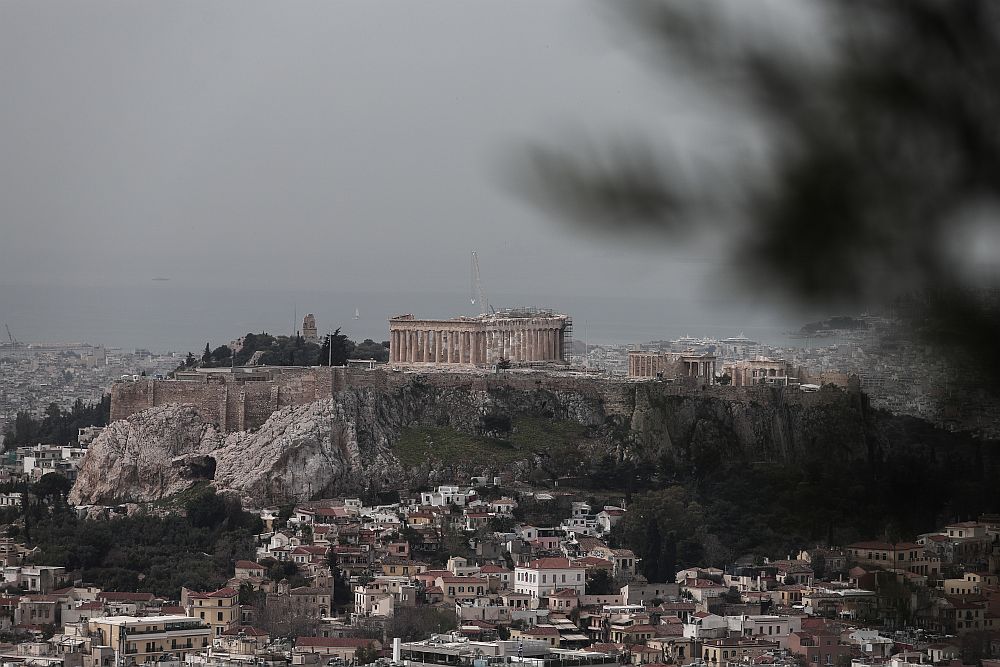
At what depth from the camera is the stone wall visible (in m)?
43.2

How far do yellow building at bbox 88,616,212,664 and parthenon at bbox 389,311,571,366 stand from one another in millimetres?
13683

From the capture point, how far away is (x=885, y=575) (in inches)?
1171

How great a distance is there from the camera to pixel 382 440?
1671 inches

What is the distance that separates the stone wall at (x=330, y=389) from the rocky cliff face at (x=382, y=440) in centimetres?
13

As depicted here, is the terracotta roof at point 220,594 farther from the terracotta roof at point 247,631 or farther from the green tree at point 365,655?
the green tree at point 365,655

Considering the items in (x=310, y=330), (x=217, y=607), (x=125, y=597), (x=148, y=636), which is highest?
(x=310, y=330)

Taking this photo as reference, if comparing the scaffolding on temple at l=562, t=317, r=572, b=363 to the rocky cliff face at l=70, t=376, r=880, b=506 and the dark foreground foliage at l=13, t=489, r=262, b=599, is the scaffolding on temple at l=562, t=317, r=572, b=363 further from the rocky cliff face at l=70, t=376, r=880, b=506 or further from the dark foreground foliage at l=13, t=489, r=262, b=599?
the dark foreground foliage at l=13, t=489, r=262, b=599

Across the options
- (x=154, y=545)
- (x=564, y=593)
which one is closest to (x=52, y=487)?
(x=154, y=545)

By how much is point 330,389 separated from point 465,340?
4.19 meters

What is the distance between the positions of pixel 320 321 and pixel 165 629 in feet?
130

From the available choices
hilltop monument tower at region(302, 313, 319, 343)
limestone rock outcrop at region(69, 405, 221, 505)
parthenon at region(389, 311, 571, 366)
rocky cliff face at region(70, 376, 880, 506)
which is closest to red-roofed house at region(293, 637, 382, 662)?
rocky cliff face at region(70, 376, 880, 506)

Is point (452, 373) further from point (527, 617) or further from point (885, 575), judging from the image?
point (885, 575)

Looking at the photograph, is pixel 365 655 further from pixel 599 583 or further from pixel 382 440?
pixel 382 440

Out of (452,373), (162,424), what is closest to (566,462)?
(452,373)
